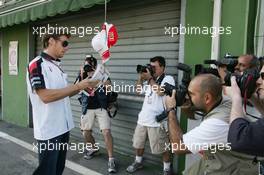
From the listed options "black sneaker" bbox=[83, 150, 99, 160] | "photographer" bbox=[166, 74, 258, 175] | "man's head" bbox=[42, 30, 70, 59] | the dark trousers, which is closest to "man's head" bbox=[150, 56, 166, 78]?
"man's head" bbox=[42, 30, 70, 59]

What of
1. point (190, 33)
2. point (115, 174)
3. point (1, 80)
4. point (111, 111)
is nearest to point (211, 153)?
point (190, 33)

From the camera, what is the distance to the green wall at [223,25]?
156 inches

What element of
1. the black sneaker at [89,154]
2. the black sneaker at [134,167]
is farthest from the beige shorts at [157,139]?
the black sneaker at [89,154]

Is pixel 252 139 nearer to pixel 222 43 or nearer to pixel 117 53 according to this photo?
pixel 222 43

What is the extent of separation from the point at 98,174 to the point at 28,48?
4.48 meters

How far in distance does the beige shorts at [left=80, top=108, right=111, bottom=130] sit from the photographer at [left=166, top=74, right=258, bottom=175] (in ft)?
9.84

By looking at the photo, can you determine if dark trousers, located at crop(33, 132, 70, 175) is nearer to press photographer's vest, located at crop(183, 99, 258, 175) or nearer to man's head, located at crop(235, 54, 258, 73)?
press photographer's vest, located at crop(183, 99, 258, 175)

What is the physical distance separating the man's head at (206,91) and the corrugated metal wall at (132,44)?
8.86ft

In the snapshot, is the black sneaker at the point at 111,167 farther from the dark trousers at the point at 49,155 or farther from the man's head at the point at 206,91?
the man's head at the point at 206,91

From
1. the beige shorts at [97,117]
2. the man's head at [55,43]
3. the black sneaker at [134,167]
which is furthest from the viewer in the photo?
the beige shorts at [97,117]

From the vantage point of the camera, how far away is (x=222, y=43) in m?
4.23

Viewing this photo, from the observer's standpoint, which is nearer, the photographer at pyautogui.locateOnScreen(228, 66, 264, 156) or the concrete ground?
the photographer at pyautogui.locateOnScreen(228, 66, 264, 156)

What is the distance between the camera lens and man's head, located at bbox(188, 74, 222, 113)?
2.25 metres

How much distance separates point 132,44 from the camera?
570 cm
